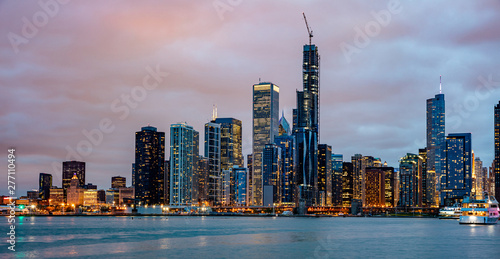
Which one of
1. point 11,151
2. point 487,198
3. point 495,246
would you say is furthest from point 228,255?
point 487,198

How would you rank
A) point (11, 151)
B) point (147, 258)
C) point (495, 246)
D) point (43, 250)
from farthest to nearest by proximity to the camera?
1. point (495, 246)
2. point (43, 250)
3. point (147, 258)
4. point (11, 151)

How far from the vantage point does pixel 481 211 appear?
18900 centimetres

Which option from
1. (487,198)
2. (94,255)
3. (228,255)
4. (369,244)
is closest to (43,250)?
(94,255)

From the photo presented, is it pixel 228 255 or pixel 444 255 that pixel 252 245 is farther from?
pixel 444 255

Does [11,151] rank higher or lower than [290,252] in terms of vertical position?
higher

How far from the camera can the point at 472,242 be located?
112 metres

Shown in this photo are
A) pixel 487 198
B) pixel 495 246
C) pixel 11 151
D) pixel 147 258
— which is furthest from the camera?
pixel 487 198

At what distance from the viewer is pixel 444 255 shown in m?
87.1

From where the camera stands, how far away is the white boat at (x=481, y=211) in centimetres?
18550

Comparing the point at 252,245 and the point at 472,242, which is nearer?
the point at 252,245

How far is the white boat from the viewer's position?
609 ft

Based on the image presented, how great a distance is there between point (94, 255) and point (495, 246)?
6992 centimetres

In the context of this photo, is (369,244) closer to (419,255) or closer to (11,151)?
(419,255)

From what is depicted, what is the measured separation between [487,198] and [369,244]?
303 feet
